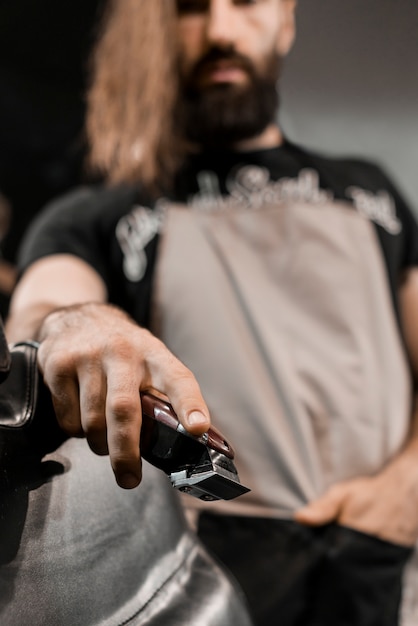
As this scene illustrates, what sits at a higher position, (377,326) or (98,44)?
(98,44)

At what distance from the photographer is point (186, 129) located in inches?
26.1

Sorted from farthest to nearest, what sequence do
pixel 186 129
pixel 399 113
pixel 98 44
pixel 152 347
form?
pixel 98 44 < pixel 186 129 < pixel 399 113 < pixel 152 347

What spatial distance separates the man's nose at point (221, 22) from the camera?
51 cm

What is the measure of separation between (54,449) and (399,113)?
1.19ft

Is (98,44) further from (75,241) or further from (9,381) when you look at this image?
(9,381)

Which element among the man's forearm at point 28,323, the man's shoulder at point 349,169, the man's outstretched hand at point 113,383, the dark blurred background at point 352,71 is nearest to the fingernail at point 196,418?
the man's outstretched hand at point 113,383

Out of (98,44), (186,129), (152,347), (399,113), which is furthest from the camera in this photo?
(98,44)

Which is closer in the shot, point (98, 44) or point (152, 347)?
point (152, 347)

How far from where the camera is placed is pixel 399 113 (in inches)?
22.1

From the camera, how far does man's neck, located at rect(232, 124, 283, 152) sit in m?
0.64

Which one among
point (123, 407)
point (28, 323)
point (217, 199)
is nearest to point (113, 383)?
point (123, 407)

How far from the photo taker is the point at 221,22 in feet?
1.73

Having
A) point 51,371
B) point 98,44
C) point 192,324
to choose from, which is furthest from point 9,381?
point 98,44

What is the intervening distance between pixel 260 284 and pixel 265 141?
0.13 metres
